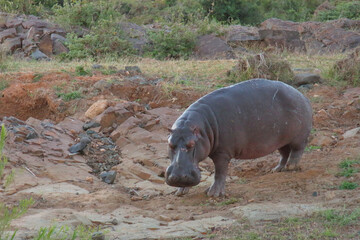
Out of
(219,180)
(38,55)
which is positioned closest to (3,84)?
(38,55)

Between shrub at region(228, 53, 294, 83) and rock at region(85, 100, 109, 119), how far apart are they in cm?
350

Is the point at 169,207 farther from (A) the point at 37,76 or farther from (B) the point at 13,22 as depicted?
(B) the point at 13,22

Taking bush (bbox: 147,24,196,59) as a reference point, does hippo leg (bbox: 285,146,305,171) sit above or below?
above

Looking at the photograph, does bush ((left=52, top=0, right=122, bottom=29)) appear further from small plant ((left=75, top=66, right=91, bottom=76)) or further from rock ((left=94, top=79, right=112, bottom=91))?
rock ((left=94, top=79, right=112, bottom=91))

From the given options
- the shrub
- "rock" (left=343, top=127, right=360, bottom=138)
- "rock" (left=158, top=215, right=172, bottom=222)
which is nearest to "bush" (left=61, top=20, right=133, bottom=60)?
the shrub

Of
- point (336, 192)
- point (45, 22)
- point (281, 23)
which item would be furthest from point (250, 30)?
point (336, 192)

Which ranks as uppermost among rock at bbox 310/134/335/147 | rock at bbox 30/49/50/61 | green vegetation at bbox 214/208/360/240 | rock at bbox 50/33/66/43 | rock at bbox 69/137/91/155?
green vegetation at bbox 214/208/360/240

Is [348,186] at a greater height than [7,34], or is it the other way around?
[348,186]

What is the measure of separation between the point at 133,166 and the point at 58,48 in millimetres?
10500

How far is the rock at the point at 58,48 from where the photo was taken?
16.7 m

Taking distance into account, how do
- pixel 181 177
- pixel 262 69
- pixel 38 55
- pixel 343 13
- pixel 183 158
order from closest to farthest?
1. pixel 181 177
2. pixel 183 158
3. pixel 262 69
4. pixel 38 55
5. pixel 343 13

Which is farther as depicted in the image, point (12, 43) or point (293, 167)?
point (12, 43)

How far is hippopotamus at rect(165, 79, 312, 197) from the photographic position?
5559 millimetres

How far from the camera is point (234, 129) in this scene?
6.11 m
